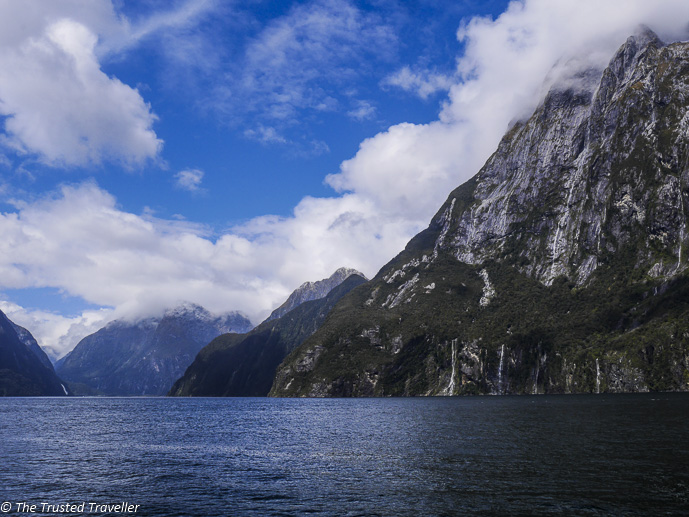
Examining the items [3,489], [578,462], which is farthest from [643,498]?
[3,489]

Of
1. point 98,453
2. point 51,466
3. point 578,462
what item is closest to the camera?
point 578,462

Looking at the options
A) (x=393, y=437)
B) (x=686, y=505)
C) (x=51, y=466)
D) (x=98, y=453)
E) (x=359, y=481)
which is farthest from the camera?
(x=393, y=437)

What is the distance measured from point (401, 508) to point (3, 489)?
120 ft

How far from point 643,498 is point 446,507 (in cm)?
1486

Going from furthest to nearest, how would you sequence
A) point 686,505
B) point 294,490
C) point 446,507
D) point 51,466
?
point 51,466, point 294,490, point 446,507, point 686,505

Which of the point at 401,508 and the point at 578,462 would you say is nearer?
the point at 401,508

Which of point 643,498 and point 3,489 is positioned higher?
point 643,498

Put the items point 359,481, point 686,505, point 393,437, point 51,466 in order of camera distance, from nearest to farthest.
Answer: point 686,505 → point 359,481 → point 51,466 → point 393,437

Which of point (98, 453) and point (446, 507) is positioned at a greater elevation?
point (446, 507)

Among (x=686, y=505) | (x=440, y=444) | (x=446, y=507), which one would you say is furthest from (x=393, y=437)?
(x=686, y=505)

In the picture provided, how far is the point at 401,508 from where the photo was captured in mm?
36906

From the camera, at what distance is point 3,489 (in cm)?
4434

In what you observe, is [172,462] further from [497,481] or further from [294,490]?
[497,481]

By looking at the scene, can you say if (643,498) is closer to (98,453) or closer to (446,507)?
(446,507)
